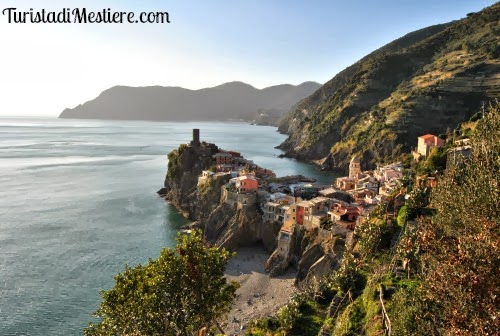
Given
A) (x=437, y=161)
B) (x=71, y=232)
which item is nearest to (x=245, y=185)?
(x=437, y=161)

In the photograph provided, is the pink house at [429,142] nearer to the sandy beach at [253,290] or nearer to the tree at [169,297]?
the sandy beach at [253,290]

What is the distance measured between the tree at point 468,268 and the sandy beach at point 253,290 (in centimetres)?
2148

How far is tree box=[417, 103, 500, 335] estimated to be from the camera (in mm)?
11477

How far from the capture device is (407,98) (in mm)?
106500

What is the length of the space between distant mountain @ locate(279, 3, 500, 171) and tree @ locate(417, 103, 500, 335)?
7901cm

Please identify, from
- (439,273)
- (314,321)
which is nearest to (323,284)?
(314,321)

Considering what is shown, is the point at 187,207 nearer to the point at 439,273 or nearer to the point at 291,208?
the point at 291,208

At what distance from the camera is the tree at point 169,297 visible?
18281 millimetres

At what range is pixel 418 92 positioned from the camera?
4124 inches

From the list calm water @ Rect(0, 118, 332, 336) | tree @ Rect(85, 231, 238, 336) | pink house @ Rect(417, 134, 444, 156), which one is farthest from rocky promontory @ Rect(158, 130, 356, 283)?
pink house @ Rect(417, 134, 444, 156)

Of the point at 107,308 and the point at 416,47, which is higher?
the point at 416,47

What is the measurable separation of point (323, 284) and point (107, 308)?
17.9m

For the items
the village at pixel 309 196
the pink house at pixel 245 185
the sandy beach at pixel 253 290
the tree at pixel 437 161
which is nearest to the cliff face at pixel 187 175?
the village at pixel 309 196

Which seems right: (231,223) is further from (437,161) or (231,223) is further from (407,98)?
(407,98)
